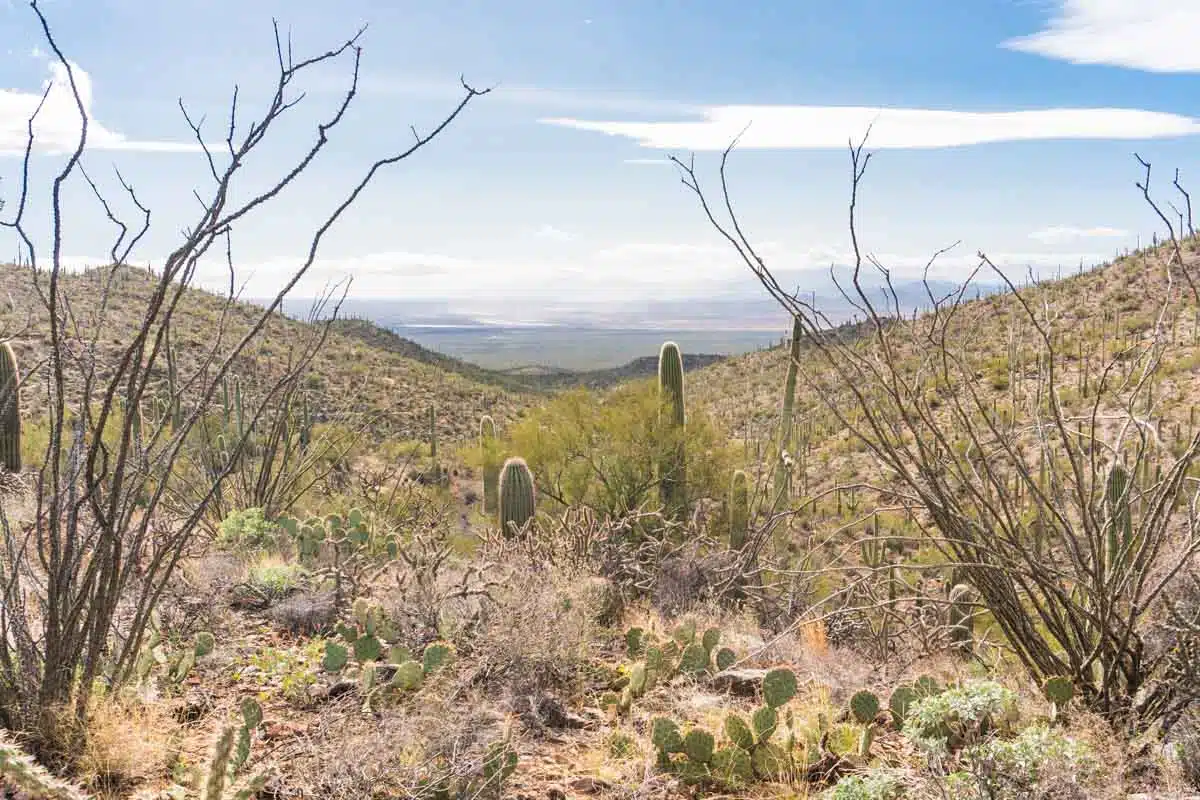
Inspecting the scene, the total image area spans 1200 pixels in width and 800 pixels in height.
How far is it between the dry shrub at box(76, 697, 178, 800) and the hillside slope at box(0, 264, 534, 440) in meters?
26.9

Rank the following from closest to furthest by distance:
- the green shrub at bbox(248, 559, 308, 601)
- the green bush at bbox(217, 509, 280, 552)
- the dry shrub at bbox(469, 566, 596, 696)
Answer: the dry shrub at bbox(469, 566, 596, 696) → the green shrub at bbox(248, 559, 308, 601) → the green bush at bbox(217, 509, 280, 552)

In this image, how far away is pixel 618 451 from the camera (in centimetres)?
1305

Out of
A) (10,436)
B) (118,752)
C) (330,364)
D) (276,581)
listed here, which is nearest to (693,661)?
(118,752)

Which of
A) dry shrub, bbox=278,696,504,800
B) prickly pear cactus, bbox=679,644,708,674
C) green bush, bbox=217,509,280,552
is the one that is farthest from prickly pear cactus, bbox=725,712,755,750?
green bush, bbox=217,509,280,552

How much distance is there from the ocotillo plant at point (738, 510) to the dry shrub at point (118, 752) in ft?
29.8

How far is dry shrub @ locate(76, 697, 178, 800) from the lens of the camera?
154 inches

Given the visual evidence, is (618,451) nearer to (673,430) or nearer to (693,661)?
(673,430)

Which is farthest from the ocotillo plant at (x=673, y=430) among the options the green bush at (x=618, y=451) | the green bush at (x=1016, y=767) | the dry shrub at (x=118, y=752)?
the green bush at (x=1016, y=767)

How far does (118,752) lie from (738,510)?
32.1ft

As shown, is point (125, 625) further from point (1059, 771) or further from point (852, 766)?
point (1059, 771)

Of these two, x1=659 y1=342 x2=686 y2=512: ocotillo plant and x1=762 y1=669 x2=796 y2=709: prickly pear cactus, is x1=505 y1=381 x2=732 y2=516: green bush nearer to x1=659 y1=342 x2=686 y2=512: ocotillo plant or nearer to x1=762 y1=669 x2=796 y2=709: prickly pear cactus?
x1=659 y1=342 x2=686 y2=512: ocotillo plant

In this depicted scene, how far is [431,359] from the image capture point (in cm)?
5559

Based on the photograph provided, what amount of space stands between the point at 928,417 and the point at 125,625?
15.3 ft

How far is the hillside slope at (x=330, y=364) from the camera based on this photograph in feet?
110
